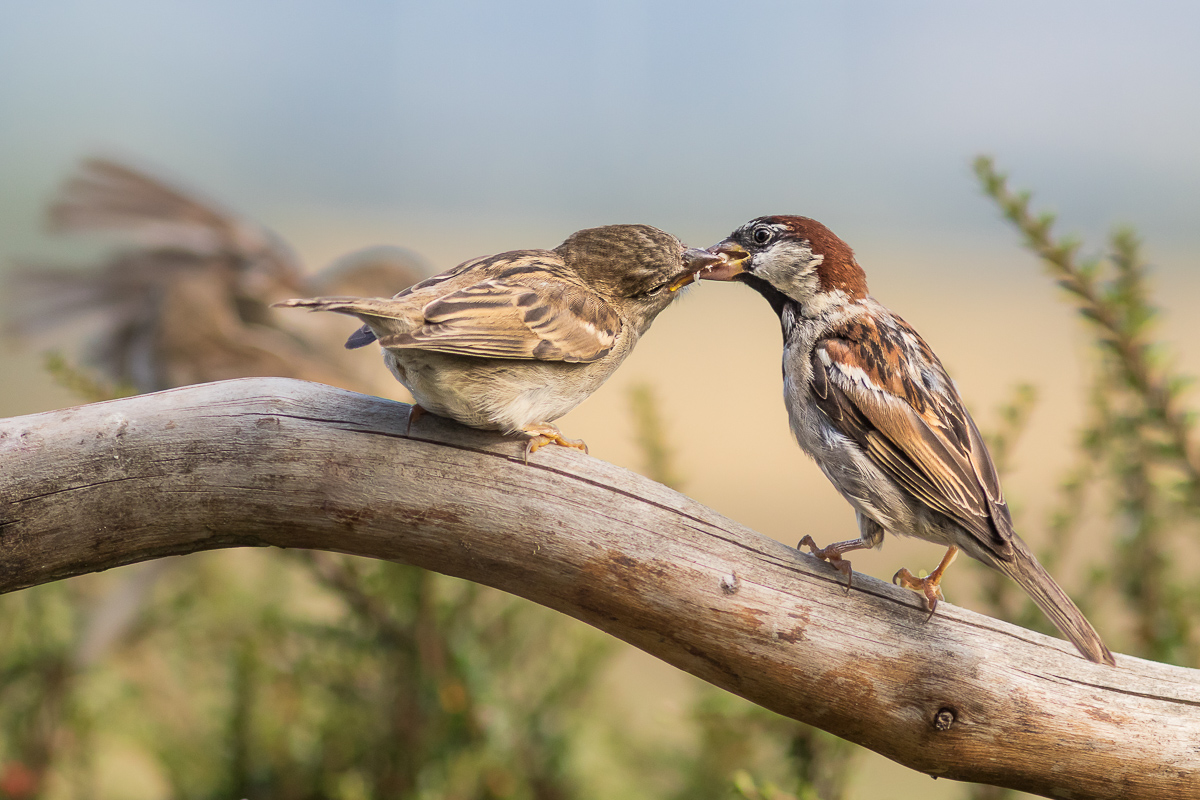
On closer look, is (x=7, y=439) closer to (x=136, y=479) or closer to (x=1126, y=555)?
(x=136, y=479)

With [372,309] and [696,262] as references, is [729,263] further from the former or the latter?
[372,309]

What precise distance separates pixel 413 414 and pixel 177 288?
2.28 metres

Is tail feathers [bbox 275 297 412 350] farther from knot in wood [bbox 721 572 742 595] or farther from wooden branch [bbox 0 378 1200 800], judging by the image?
knot in wood [bbox 721 572 742 595]

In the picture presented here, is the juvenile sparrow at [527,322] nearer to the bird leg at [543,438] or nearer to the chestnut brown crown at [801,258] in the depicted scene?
the bird leg at [543,438]

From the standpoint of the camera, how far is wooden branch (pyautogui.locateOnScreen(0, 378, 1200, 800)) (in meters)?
1.99

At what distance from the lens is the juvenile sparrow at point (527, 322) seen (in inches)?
72.4

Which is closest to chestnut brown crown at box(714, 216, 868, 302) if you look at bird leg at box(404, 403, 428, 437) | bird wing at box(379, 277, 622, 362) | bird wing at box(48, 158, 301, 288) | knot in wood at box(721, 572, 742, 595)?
bird wing at box(379, 277, 622, 362)

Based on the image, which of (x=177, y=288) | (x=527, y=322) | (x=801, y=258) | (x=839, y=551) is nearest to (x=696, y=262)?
(x=801, y=258)

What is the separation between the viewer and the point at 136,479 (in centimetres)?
A: 206

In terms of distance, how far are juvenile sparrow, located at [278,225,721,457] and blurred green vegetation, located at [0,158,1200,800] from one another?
3.00 ft

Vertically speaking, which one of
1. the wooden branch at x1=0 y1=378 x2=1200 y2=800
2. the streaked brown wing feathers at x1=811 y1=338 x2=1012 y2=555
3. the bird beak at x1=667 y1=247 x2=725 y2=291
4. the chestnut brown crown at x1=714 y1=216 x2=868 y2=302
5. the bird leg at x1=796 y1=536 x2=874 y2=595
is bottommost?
the wooden branch at x1=0 y1=378 x2=1200 y2=800

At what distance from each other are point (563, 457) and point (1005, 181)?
1421 millimetres

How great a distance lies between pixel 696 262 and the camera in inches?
91.3

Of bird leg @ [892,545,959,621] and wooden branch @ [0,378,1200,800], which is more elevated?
bird leg @ [892,545,959,621]
